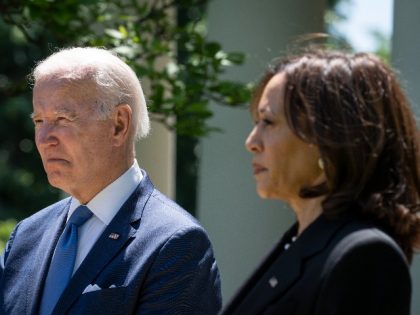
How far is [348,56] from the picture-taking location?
10.4ft

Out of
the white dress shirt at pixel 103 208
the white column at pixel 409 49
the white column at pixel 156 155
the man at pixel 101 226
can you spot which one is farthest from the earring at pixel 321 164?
the white column at pixel 156 155

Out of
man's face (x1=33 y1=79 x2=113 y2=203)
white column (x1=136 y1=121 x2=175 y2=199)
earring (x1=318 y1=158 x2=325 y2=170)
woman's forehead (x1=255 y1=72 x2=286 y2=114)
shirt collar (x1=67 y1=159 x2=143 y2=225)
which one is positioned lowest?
white column (x1=136 y1=121 x2=175 y2=199)

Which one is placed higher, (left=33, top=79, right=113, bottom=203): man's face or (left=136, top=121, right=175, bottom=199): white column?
(left=33, top=79, right=113, bottom=203): man's face

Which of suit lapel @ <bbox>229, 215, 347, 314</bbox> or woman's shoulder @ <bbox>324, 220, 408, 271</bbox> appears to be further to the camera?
suit lapel @ <bbox>229, 215, 347, 314</bbox>

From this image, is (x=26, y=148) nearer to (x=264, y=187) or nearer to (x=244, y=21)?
(x=244, y=21)

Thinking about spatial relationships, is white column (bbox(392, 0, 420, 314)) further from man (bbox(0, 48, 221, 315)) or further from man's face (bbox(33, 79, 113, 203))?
man's face (bbox(33, 79, 113, 203))

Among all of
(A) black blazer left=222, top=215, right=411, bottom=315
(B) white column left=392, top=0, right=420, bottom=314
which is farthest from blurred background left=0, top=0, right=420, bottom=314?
(A) black blazer left=222, top=215, right=411, bottom=315

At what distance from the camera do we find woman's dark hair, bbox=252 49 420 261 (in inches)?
120

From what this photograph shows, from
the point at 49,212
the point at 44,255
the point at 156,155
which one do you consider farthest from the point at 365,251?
the point at 156,155

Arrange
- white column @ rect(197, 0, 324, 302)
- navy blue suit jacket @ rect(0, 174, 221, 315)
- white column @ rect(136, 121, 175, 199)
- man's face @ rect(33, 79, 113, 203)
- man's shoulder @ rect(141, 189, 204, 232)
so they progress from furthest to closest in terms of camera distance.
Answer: white column @ rect(136, 121, 175, 199) → white column @ rect(197, 0, 324, 302) → man's face @ rect(33, 79, 113, 203) → man's shoulder @ rect(141, 189, 204, 232) → navy blue suit jacket @ rect(0, 174, 221, 315)

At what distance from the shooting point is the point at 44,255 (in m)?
4.54

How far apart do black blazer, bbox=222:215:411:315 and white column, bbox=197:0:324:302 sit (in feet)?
14.0

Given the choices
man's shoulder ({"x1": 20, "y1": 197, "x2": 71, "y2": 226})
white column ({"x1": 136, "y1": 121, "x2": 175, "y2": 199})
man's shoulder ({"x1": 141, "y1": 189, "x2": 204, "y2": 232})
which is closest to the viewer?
man's shoulder ({"x1": 141, "y1": 189, "x2": 204, "y2": 232})

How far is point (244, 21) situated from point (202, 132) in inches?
62.3
